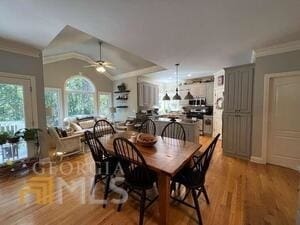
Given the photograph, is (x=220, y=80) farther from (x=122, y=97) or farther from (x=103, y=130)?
(x=103, y=130)

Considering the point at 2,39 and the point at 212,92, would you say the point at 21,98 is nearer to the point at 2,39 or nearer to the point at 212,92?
the point at 2,39

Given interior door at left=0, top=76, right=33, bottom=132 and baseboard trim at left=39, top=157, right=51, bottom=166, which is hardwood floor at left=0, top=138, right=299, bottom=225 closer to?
baseboard trim at left=39, top=157, right=51, bottom=166

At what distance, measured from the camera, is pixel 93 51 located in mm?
5652

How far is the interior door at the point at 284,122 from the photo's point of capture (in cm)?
335

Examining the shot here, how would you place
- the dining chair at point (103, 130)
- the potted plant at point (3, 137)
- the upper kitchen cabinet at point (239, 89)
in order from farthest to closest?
the upper kitchen cabinet at point (239, 89) → the dining chair at point (103, 130) → the potted plant at point (3, 137)

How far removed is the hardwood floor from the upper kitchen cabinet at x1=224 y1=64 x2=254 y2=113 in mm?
1633

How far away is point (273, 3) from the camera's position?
6.71 ft

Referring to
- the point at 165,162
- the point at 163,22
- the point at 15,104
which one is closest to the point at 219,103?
the point at 163,22

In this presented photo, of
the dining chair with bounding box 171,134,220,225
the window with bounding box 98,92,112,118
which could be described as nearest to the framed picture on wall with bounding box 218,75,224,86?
the dining chair with bounding box 171,134,220,225

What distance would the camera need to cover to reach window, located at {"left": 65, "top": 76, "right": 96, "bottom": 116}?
242 inches

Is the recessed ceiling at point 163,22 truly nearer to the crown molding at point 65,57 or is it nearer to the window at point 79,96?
the crown molding at point 65,57

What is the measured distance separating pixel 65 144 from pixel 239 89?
4.57 m

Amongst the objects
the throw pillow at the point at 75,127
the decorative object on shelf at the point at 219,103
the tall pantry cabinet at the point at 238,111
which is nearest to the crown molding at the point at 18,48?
the throw pillow at the point at 75,127

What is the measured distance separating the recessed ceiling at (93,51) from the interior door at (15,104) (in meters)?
1.51
